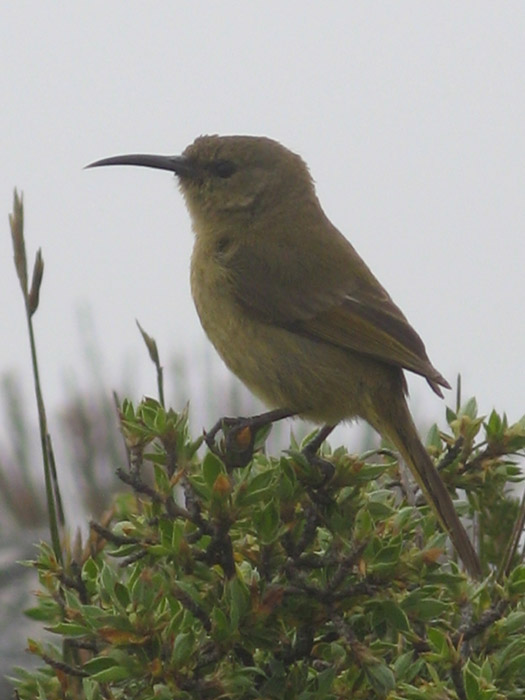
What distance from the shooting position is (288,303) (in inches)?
147

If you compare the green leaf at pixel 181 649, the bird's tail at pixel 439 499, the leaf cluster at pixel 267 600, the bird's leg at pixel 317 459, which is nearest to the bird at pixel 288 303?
the bird's tail at pixel 439 499

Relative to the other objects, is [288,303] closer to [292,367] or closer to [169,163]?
[292,367]

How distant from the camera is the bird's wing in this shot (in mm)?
3568

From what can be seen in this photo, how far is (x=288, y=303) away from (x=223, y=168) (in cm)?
79

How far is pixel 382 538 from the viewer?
6.84ft

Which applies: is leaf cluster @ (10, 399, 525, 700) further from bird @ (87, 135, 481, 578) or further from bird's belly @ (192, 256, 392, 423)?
bird's belly @ (192, 256, 392, 423)

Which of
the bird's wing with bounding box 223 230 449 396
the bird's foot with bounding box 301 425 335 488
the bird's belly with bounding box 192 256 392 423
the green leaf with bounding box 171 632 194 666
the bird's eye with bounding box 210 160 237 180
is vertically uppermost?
the bird's eye with bounding box 210 160 237 180

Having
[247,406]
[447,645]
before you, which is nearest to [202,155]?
[247,406]

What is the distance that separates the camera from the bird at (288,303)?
3.51 m

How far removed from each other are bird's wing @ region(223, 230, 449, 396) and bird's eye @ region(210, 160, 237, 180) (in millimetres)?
462

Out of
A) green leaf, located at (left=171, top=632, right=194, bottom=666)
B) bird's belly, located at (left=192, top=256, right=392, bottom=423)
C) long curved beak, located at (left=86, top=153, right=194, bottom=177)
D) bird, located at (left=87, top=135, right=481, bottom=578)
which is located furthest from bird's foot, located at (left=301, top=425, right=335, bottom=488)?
long curved beak, located at (left=86, top=153, right=194, bottom=177)

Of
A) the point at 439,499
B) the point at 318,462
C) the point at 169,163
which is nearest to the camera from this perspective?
the point at 318,462

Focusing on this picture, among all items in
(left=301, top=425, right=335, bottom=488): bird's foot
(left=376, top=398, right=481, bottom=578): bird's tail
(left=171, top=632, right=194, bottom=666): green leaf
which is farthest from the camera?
(left=376, top=398, right=481, bottom=578): bird's tail

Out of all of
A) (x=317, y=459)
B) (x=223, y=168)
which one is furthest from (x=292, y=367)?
(x=317, y=459)
